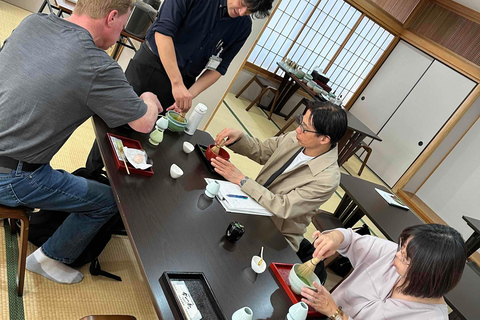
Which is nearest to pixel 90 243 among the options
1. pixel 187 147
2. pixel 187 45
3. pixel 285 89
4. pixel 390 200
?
pixel 187 147

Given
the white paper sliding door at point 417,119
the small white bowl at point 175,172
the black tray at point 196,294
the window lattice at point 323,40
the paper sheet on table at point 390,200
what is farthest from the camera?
the window lattice at point 323,40

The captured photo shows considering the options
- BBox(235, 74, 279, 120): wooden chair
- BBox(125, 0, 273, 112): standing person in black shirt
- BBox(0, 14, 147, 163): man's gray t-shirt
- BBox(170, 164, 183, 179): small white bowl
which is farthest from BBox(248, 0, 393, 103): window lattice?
BBox(0, 14, 147, 163): man's gray t-shirt

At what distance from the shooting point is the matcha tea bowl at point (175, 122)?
2.27m

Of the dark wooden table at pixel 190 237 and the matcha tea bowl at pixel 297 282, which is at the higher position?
the matcha tea bowl at pixel 297 282

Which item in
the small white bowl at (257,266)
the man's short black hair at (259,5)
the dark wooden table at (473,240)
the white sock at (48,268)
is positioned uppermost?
the man's short black hair at (259,5)

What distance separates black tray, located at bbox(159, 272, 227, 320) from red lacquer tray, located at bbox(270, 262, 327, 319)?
37 cm

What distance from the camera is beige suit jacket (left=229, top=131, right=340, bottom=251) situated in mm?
2043

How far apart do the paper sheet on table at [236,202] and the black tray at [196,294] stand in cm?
55

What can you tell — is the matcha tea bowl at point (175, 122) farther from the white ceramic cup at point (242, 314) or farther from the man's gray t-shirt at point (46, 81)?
the white ceramic cup at point (242, 314)

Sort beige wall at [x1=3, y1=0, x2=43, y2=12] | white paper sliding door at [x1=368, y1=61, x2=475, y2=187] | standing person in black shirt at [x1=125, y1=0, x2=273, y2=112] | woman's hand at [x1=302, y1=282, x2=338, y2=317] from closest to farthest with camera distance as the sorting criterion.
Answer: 1. woman's hand at [x1=302, y1=282, x2=338, y2=317]
2. standing person in black shirt at [x1=125, y1=0, x2=273, y2=112]
3. beige wall at [x1=3, y1=0, x2=43, y2=12]
4. white paper sliding door at [x1=368, y1=61, x2=475, y2=187]

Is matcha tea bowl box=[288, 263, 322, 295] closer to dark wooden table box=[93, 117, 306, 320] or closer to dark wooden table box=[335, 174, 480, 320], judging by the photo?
dark wooden table box=[93, 117, 306, 320]

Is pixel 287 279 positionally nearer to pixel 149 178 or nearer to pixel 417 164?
pixel 149 178

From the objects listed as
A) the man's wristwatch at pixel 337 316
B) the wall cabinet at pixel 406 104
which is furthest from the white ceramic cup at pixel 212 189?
the wall cabinet at pixel 406 104

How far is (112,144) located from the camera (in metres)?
1.81
